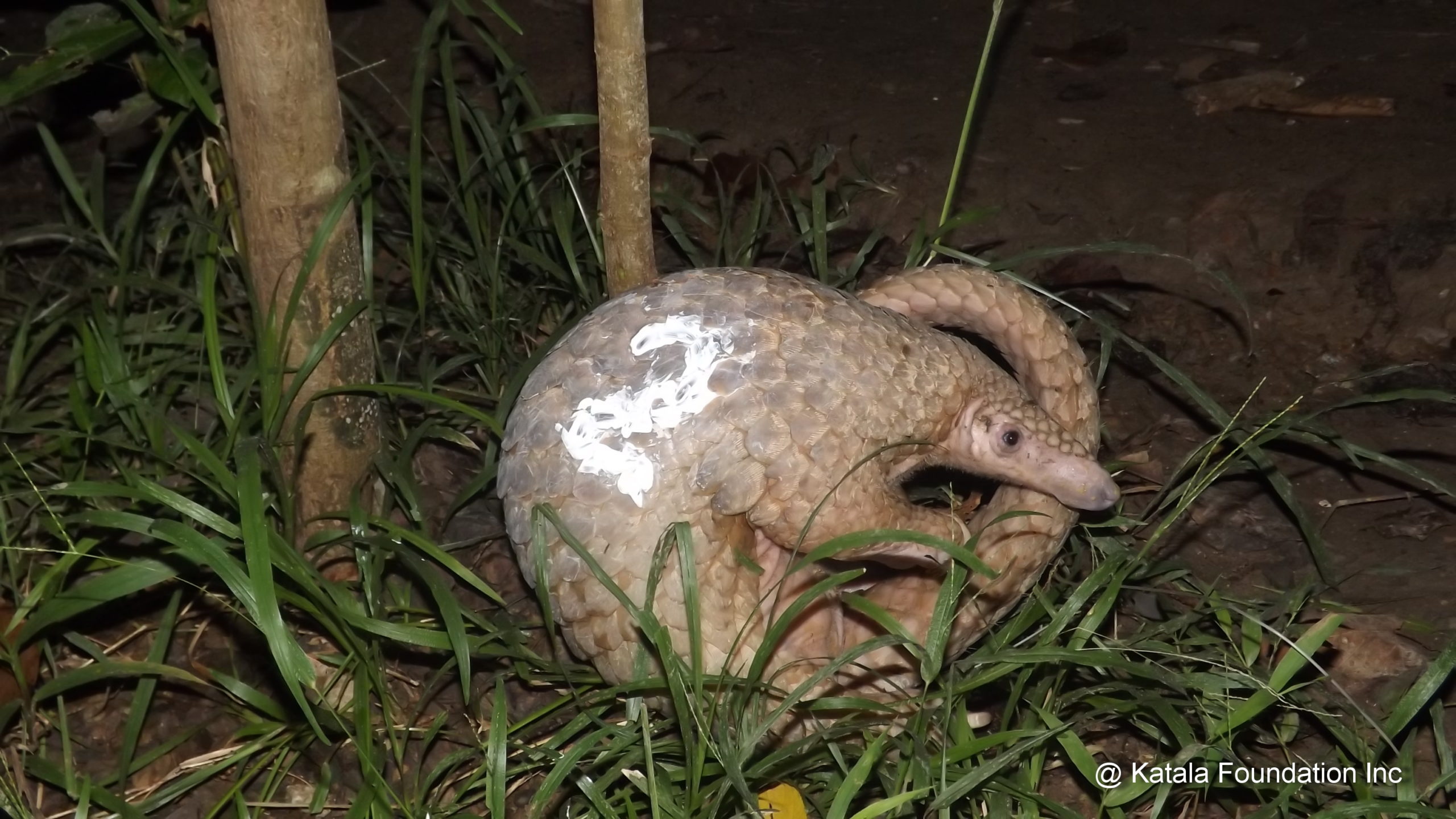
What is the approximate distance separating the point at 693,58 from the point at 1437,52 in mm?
2275

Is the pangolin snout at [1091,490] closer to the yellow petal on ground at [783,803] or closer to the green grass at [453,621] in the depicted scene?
the green grass at [453,621]

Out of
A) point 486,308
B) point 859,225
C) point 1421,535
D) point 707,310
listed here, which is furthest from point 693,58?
point 1421,535

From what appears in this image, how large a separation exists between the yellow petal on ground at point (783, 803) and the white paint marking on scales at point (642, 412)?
1.68ft

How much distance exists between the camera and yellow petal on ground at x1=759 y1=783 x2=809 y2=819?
2.06 meters

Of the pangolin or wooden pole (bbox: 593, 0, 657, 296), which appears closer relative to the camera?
the pangolin

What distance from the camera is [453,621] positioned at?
2.21 m

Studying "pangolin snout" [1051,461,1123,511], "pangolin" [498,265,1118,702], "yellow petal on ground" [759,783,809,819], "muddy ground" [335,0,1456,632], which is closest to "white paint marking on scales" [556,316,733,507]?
"pangolin" [498,265,1118,702]

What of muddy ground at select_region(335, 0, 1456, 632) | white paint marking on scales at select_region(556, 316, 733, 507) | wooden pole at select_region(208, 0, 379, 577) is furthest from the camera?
muddy ground at select_region(335, 0, 1456, 632)

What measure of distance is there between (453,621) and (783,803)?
24.8 inches

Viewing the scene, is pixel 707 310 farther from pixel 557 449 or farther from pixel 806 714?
pixel 806 714

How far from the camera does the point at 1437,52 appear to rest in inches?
156

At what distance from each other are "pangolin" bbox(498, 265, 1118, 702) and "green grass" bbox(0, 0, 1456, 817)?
0.09 meters

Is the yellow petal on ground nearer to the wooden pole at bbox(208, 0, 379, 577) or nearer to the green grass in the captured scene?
the green grass

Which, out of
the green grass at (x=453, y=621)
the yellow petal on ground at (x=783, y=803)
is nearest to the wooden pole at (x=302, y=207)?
the green grass at (x=453, y=621)
